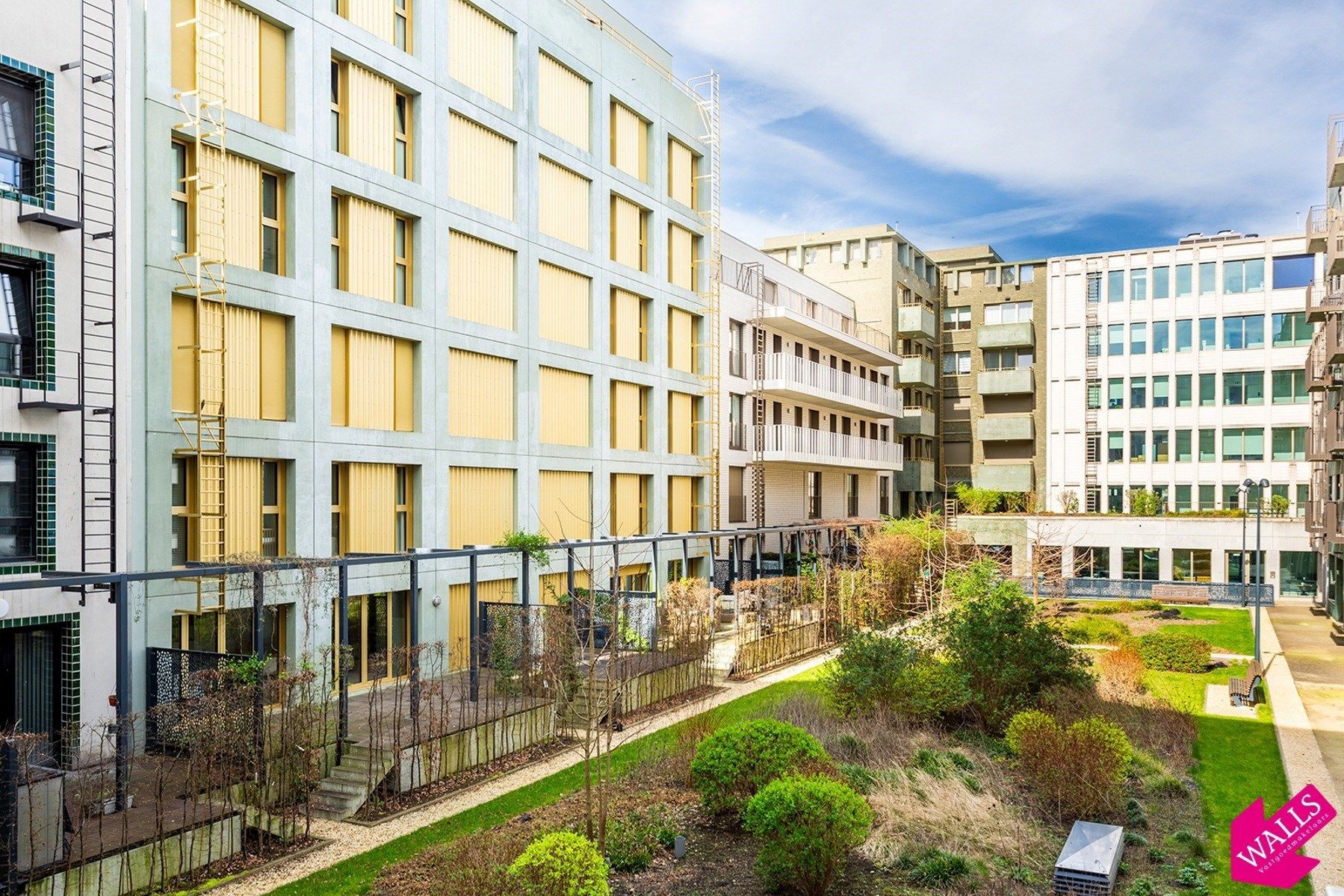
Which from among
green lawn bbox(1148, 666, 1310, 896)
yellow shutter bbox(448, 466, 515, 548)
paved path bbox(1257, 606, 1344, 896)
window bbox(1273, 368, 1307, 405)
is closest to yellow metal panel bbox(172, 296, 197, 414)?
yellow shutter bbox(448, 466, 515, 548)

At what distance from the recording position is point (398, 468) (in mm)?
23156

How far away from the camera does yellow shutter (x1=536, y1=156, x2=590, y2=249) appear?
2789 centimetres

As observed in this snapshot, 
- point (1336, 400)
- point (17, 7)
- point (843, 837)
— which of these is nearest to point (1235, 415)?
point (1336, 400)

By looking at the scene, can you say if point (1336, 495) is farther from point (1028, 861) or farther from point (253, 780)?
point (253, 780)

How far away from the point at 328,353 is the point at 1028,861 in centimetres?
1598

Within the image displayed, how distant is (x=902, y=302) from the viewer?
56.2 meters

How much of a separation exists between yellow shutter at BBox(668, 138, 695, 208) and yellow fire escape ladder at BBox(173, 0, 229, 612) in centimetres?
1827

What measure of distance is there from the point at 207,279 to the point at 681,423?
19.2m

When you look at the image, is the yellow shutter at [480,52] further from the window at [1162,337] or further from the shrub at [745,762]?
the window at [1162,337]

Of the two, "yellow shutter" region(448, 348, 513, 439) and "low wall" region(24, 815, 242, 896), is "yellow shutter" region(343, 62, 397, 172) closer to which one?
"yellow shutter" region(448, 348, 513, 439)

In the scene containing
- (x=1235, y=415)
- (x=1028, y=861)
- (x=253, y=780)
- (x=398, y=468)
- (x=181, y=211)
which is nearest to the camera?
(x=1028, y=861)

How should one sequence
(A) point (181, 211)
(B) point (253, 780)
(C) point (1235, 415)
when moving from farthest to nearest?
1. (C) point (1235, 415)
2. (A) point (181, 211)
3. (B) point (253, 780)

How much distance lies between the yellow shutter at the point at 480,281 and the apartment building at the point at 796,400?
1254 cm

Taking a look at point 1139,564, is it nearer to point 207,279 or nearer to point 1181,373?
point 1181,373
